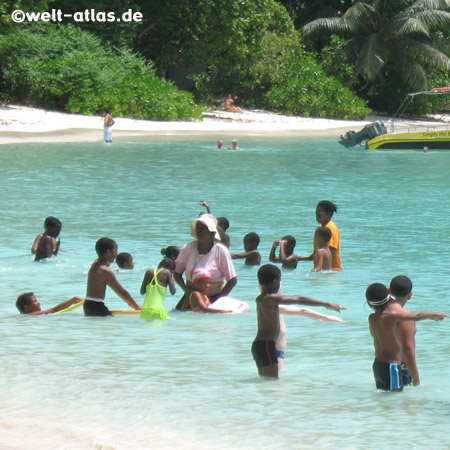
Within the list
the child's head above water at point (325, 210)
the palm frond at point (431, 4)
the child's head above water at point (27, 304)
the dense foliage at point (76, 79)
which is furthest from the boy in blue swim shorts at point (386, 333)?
the palm frond at point (431, 4)

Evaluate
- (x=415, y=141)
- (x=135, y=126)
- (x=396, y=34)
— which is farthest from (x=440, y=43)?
(x=135, y=126)

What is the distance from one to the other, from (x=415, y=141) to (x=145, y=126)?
36.0ft

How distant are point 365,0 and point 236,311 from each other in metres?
41.9

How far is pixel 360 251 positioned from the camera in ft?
50.1

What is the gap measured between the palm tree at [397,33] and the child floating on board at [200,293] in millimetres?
39266

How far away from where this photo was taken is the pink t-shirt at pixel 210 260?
883cm

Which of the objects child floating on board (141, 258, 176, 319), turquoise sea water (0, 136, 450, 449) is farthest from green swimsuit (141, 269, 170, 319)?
turquoise sea water (0, 136, 450, 449)

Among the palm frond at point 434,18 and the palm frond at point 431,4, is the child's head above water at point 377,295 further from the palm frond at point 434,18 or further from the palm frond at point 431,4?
the palm frond at point 431,4

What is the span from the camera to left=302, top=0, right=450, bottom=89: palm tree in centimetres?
4716

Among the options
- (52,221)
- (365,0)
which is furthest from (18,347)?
(365,0)

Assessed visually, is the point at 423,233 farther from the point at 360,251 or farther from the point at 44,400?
the point at 44,400

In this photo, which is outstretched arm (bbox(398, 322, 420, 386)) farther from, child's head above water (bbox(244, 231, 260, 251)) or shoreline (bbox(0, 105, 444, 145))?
shoreline (bbox(0, 105, 444, 145))

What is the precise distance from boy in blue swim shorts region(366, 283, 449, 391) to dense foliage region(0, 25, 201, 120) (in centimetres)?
3185

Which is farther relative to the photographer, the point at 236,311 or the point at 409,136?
the point at 409,136
